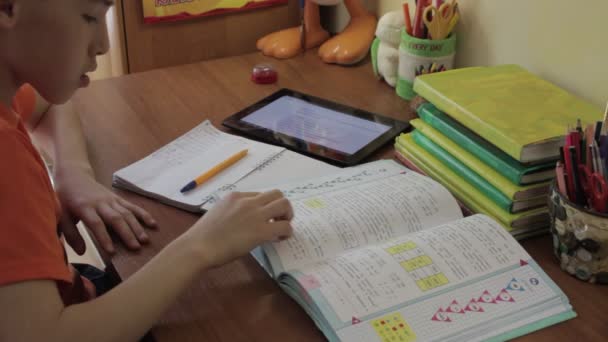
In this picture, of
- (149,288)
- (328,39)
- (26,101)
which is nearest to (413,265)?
(149,288)

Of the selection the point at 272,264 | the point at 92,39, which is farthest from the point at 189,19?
the point at 272,264

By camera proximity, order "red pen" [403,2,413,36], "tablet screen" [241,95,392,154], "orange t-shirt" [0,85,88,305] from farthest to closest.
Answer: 1. "red pen" [403,2,413,36]
2. "tablet screen" [241,95,392,154]
3. "orange t-shirt" [0,85,88,305]

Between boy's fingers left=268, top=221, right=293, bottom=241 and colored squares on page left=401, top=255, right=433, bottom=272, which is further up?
boy's fingers left=268, top=221, right=293, bottom=241

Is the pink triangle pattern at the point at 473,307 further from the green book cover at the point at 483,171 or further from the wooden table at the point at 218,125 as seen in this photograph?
the green book cover at the point at 483,171

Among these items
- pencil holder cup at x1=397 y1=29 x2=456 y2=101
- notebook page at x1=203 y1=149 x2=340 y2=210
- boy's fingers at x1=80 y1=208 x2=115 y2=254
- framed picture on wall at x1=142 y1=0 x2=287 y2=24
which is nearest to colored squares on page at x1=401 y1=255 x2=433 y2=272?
notebook page at x1=203 y1=149 x2=340 y2=210

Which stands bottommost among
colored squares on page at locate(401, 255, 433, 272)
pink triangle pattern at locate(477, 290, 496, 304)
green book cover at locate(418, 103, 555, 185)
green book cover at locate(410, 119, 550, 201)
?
pink triangle pattern at locate(477, 290, 496, 304)

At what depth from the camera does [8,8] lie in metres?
0.67

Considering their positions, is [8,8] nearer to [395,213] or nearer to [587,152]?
[395,213]

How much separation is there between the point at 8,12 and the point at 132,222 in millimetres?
306

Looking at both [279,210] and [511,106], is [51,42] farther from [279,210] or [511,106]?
[511,106]

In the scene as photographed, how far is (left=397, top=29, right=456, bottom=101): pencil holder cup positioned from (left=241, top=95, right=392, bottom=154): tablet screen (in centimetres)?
12

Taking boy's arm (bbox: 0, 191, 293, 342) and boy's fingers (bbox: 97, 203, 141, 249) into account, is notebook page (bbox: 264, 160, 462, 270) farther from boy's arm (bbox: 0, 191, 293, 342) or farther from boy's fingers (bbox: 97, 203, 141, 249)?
boy's fingers (bbox: 97, 203, 141, 249)

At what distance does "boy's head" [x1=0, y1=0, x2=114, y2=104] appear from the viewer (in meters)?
0.69

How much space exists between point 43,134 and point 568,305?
0.79 meters
